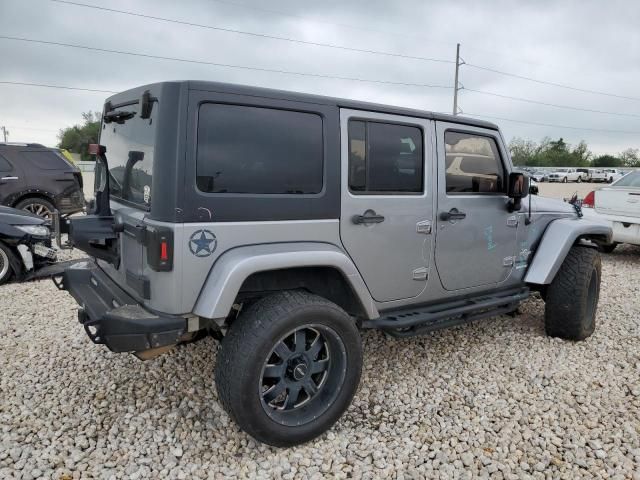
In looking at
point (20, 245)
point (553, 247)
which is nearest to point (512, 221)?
point (553, 247)

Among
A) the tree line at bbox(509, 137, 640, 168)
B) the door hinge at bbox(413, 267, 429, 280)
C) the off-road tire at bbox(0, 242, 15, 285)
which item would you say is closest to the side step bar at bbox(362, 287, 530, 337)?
the door hinge at bbox(413, 267, 429, 280)

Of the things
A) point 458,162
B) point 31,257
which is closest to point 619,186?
point 458,162

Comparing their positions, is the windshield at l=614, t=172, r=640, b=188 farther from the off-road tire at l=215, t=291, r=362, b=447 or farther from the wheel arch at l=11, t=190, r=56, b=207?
the wheel arch at l=11, t=190, r=56, b=207

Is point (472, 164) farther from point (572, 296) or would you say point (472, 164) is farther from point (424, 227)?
Answer: point (572, 296)

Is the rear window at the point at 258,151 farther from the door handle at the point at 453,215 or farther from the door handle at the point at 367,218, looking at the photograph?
the door handle at the point at 453,215

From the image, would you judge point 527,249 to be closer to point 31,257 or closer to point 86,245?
point 86,245

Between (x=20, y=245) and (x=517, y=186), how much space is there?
5564mm

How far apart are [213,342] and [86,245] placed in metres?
1.44

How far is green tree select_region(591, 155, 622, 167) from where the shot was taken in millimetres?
72688

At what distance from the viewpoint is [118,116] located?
3117 mm

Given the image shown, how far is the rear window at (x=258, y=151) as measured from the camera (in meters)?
2.44

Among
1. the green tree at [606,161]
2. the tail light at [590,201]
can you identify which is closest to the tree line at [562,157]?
the green tree at [606,161]

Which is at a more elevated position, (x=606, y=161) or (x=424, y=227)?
(x=606, y=161)

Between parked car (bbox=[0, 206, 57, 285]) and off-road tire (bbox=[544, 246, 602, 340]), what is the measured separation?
5629 mm
